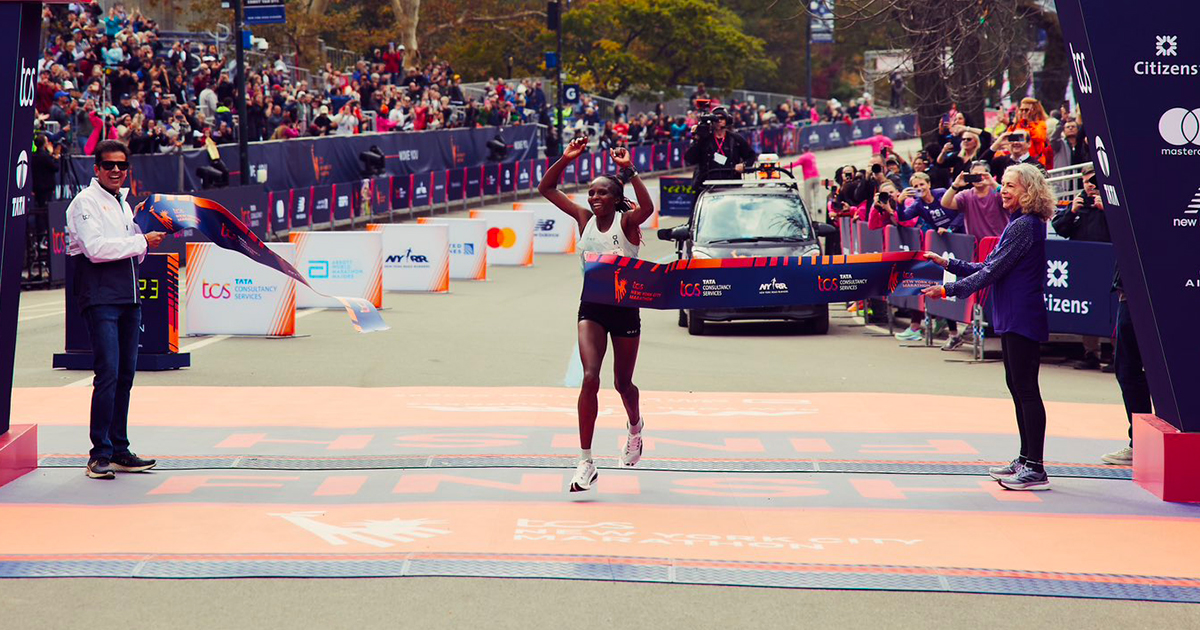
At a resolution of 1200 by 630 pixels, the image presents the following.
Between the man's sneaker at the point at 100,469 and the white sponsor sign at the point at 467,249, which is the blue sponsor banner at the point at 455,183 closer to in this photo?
the white sponsor sign at the point at 467,249

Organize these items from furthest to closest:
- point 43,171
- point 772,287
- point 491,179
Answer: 1. point 491,179
2. point 43,171
3. point 772,287

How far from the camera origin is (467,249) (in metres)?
25.1

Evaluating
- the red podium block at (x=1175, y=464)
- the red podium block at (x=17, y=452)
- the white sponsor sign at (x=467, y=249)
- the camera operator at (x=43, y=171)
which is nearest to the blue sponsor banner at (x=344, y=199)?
the white sponsor sign at (x=467, y=249)

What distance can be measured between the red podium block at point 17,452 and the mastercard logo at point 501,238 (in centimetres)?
1942

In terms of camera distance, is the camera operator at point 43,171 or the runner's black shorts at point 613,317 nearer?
the runner's black shorts at point 613,317

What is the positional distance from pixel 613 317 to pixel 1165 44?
349cm

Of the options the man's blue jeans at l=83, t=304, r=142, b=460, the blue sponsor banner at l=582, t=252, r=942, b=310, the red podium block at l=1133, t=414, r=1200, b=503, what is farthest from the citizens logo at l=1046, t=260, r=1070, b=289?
the man's blue jeans at l=83, t=304, r=142, b=460

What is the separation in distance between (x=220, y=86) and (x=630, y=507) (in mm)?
27282

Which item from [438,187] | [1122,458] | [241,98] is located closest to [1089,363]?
[1122,458]

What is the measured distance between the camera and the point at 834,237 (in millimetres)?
21984

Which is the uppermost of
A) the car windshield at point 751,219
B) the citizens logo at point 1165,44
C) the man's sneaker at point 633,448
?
the citizens logo at point 1165,44

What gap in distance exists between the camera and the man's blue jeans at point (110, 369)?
29.0 feet

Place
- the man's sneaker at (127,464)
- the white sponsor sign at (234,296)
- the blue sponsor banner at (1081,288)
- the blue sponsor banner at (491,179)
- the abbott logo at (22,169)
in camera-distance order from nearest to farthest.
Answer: the abbott logo at (22,169) → the man's sneaker at (127,464) → the blue sponsor banner at (1081,288) → the white sponsor sign at (234,296) → the blue sponsor banner at (491,179)

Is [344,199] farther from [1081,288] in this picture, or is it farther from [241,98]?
[1081,288]
